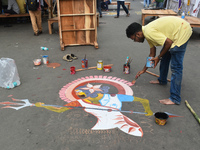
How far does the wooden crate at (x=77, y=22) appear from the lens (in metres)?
6.16

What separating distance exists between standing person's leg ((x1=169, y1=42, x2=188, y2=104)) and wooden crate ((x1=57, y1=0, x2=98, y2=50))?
11.8ft

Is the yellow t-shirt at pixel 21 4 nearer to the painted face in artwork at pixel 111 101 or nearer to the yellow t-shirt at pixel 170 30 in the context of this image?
the painted face in artwork at pixel 111 101

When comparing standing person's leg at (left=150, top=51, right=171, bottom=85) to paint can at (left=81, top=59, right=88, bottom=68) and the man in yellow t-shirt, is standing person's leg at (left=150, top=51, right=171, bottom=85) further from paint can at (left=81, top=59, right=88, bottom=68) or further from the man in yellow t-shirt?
paint can at (left=81, top=59, right=88, bottom=68)

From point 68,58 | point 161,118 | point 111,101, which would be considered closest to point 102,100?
point 111,101

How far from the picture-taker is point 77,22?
6.37 metres

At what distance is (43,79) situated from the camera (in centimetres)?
429

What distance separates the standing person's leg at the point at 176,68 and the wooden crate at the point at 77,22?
360 cm

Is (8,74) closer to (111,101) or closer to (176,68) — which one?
(111,101)

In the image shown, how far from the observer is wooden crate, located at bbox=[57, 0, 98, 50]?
6.16 m

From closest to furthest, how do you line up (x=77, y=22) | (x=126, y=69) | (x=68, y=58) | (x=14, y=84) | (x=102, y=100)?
(x=102, y=100) → (x=14, y=84) → (x=126, y=69) → (x=68, y=58) → (x=77, y=22)

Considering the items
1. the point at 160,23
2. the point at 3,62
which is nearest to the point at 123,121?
the point at 160,23

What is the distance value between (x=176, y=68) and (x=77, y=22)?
4198 millimetres

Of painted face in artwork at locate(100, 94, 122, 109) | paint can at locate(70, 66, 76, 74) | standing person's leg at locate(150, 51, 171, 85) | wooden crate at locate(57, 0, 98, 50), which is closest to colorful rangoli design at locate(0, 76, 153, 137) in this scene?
painted face in artwork at locate(100, 94, 122, 109)

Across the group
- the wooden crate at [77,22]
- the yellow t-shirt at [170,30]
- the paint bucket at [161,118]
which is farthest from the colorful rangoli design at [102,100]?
the wooden crate at [77,22]
